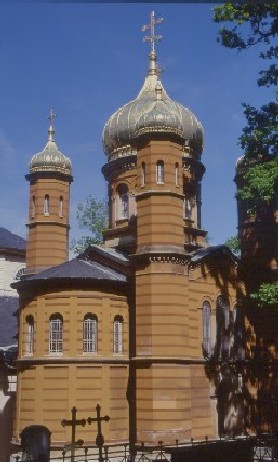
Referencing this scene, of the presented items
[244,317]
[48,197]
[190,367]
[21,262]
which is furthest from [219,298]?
[21,262]

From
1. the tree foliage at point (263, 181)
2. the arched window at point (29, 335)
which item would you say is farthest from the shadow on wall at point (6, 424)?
the tree foliage at point (263, 181)

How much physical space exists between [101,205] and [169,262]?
73.4 ft

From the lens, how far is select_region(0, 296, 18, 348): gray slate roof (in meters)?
30.8

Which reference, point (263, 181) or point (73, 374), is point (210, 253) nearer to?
point (263, 181)

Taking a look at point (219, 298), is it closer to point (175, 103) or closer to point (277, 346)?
point (277, 346)

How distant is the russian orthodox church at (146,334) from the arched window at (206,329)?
4 centimetres

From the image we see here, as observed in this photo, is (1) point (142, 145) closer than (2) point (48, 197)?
Yes

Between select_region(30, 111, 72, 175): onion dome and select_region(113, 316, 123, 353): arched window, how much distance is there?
8.23 metres

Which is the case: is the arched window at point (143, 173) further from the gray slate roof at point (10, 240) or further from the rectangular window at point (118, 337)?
the gray slate roof at point (10, 240)

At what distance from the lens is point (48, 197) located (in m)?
28.0

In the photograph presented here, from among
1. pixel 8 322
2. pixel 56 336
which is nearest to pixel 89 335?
pixel 56 336

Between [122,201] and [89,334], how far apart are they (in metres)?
7.91

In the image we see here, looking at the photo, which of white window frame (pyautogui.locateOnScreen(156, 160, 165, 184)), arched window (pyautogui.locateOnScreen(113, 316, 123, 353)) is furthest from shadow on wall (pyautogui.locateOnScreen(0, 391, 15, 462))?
white window frame (pyautogui.locateOnScreen(156, 160, 165, 184))

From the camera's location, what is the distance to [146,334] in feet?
72.7
